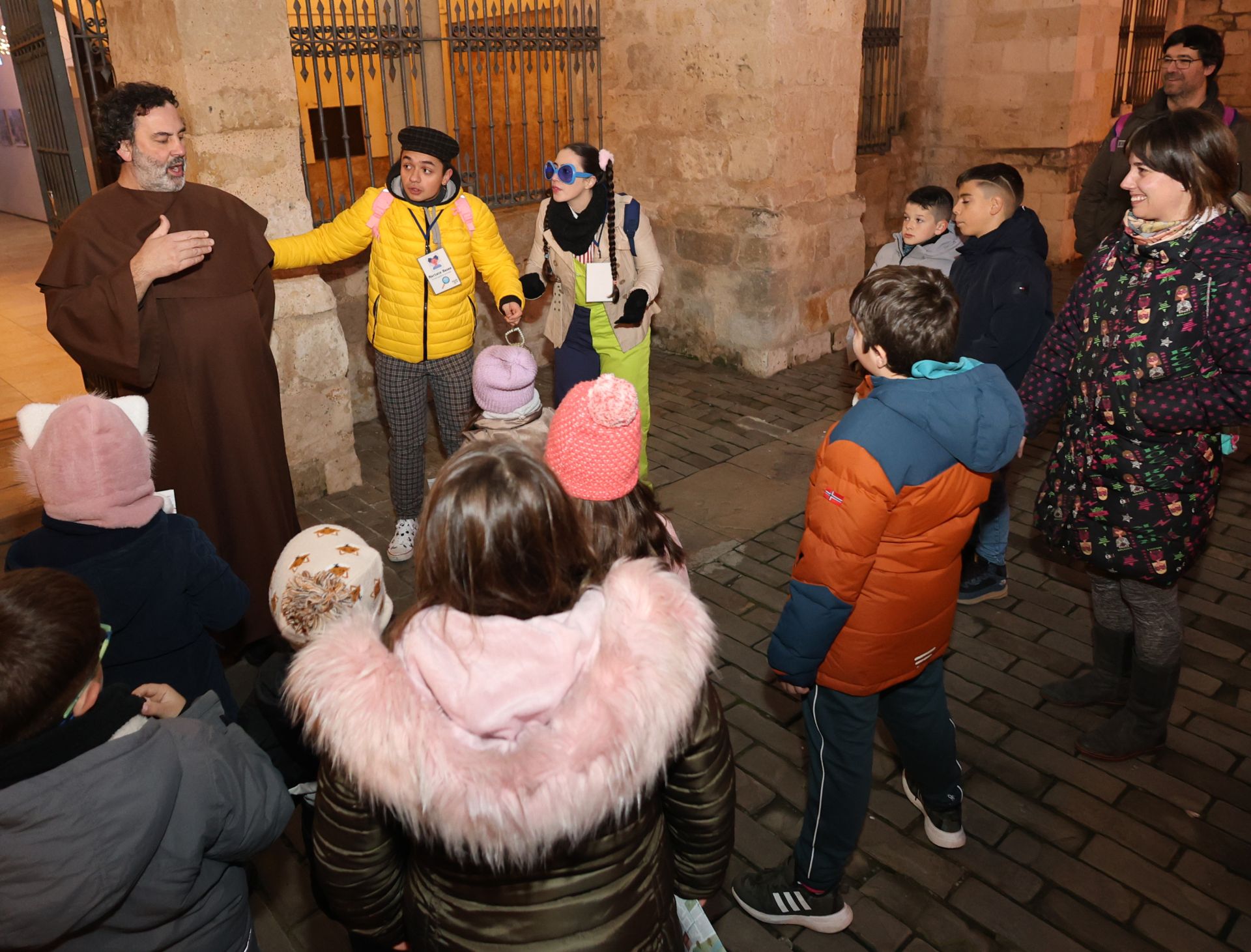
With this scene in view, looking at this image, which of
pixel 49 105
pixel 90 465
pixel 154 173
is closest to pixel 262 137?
pixel 49 105

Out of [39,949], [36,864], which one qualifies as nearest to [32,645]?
[36,864]

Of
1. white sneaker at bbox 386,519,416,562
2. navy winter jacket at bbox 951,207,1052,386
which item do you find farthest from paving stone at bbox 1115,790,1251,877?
white sneaker at bbox 386,519,416,562

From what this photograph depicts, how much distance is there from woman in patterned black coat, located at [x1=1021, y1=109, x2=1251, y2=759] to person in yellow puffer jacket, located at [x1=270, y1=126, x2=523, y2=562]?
2.59 metres

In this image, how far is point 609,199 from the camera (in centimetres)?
476

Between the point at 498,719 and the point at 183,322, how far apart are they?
2.91 m

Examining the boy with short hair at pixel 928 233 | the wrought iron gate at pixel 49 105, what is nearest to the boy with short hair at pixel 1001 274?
the boy with short hair at pixel 928 233

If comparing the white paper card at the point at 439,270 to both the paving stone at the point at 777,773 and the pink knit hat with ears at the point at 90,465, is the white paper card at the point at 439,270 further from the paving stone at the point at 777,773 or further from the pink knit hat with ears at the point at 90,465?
the paving stone at the point at 777,773

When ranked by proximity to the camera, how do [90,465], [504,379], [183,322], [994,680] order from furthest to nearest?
[504,379] → [994,680] → [183,322] → [90,465]

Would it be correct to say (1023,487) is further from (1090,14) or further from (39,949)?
(1090,14)

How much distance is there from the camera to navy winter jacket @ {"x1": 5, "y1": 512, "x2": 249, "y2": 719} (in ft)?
8.02

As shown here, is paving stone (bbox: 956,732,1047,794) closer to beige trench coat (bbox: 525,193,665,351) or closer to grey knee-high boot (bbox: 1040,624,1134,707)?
grey knee-high boot (bbox: 1040,624,1134,707)

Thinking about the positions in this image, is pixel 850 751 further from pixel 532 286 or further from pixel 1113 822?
pixel 532 286

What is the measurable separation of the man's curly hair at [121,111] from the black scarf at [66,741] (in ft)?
8.51

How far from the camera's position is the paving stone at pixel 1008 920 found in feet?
8.84
